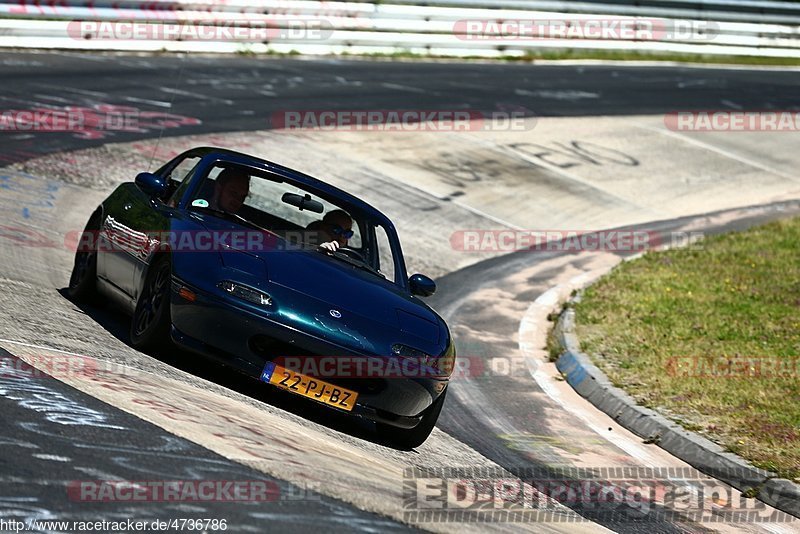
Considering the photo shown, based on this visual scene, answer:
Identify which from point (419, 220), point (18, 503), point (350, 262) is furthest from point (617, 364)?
point (18, 503)

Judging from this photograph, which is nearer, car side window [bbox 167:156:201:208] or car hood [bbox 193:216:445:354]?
car hood [bbox 193:216:445:354]

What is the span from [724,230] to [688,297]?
4676 mm

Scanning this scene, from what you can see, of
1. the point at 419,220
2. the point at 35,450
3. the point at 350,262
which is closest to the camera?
the point at 35,450

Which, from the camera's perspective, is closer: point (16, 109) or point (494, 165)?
point (16, 109)

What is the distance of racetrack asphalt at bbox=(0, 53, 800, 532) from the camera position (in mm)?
6949

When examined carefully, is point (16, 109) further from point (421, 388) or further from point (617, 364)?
point (421, 388)

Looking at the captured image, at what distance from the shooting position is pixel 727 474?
8016mm

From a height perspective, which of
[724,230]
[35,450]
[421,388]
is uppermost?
[35,450]
